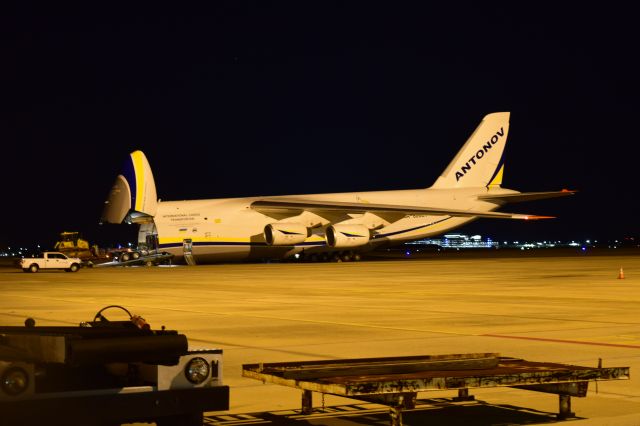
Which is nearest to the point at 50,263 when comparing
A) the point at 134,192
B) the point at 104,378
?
the point at 134,192

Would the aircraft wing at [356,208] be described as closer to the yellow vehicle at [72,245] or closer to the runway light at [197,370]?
the yellow vehicle at [72,245]

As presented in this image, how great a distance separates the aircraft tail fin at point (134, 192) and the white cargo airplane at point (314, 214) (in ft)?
0.16

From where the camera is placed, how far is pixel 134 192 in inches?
1895

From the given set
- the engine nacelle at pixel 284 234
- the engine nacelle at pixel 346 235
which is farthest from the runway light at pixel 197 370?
the engine nacelle at pixel 346 235

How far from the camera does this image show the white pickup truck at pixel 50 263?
44438 millimetres

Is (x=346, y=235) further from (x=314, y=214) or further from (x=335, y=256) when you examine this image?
(x=335, y=256)

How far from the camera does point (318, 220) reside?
171 ft

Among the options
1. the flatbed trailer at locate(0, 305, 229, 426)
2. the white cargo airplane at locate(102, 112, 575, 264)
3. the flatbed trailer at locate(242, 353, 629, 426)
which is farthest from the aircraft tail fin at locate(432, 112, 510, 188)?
the flatbed trailer at locate(0, 305, 229, 426)

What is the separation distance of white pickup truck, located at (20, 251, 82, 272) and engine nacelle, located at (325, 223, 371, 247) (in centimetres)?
1286

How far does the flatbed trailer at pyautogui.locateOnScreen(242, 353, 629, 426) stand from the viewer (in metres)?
7.33

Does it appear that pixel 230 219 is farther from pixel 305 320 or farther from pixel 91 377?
A: pixel 91 377

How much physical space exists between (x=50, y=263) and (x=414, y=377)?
39.4m

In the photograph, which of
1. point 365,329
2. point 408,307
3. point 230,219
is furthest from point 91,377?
point 230,219

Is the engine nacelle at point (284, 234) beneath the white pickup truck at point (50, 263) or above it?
above
